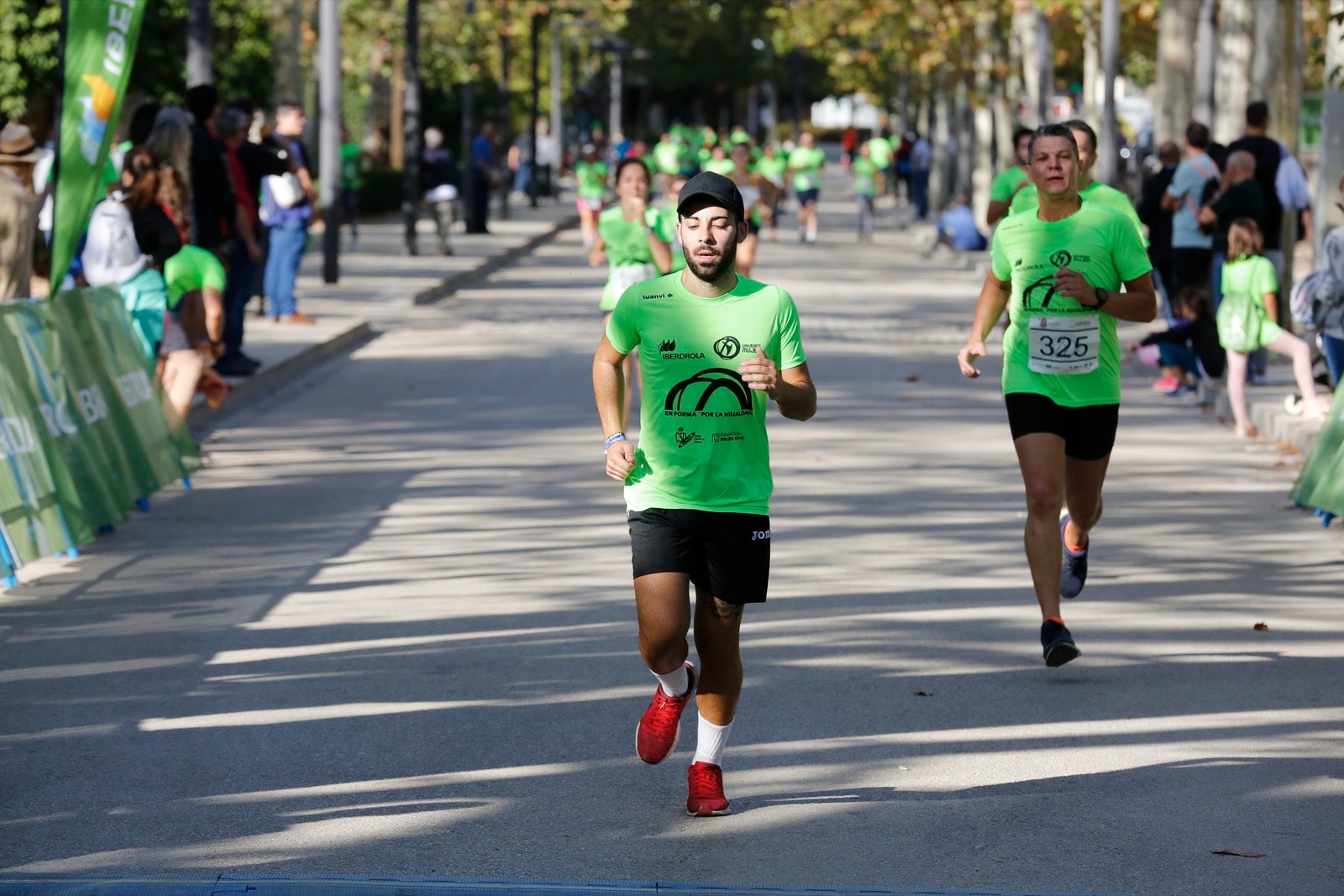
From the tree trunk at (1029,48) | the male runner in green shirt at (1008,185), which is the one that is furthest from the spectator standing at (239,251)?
the tree trunk at (1029,48)

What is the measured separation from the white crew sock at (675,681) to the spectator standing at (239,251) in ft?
35.1

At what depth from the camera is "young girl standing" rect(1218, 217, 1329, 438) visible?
541 inches

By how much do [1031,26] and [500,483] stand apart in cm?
3092

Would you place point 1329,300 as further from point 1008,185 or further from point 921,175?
point 921,175

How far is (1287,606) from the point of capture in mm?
8922

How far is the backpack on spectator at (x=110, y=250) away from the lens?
37.9 feet

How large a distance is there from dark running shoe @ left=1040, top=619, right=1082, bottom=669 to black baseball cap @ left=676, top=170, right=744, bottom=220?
7.96 ft

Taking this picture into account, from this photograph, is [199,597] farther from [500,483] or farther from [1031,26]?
[1031,26]

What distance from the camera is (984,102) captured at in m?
43.5

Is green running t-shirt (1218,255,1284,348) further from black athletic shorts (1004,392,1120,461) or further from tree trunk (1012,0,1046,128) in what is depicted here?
tree trunk (1012,0,1046,128)

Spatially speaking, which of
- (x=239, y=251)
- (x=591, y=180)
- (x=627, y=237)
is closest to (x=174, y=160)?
(x=627, y=237)

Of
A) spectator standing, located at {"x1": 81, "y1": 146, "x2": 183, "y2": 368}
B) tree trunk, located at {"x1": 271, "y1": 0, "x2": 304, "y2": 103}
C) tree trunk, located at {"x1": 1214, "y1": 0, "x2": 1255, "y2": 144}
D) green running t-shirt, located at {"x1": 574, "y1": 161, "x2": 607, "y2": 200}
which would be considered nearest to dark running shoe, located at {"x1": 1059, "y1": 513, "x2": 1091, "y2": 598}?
spectator standing, located at {"x1": 81, "y1": 146, "x2": 183, "y2": 368}

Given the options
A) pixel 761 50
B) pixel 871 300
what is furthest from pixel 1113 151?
pixel 761 50

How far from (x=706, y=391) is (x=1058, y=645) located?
2254 millimetres
